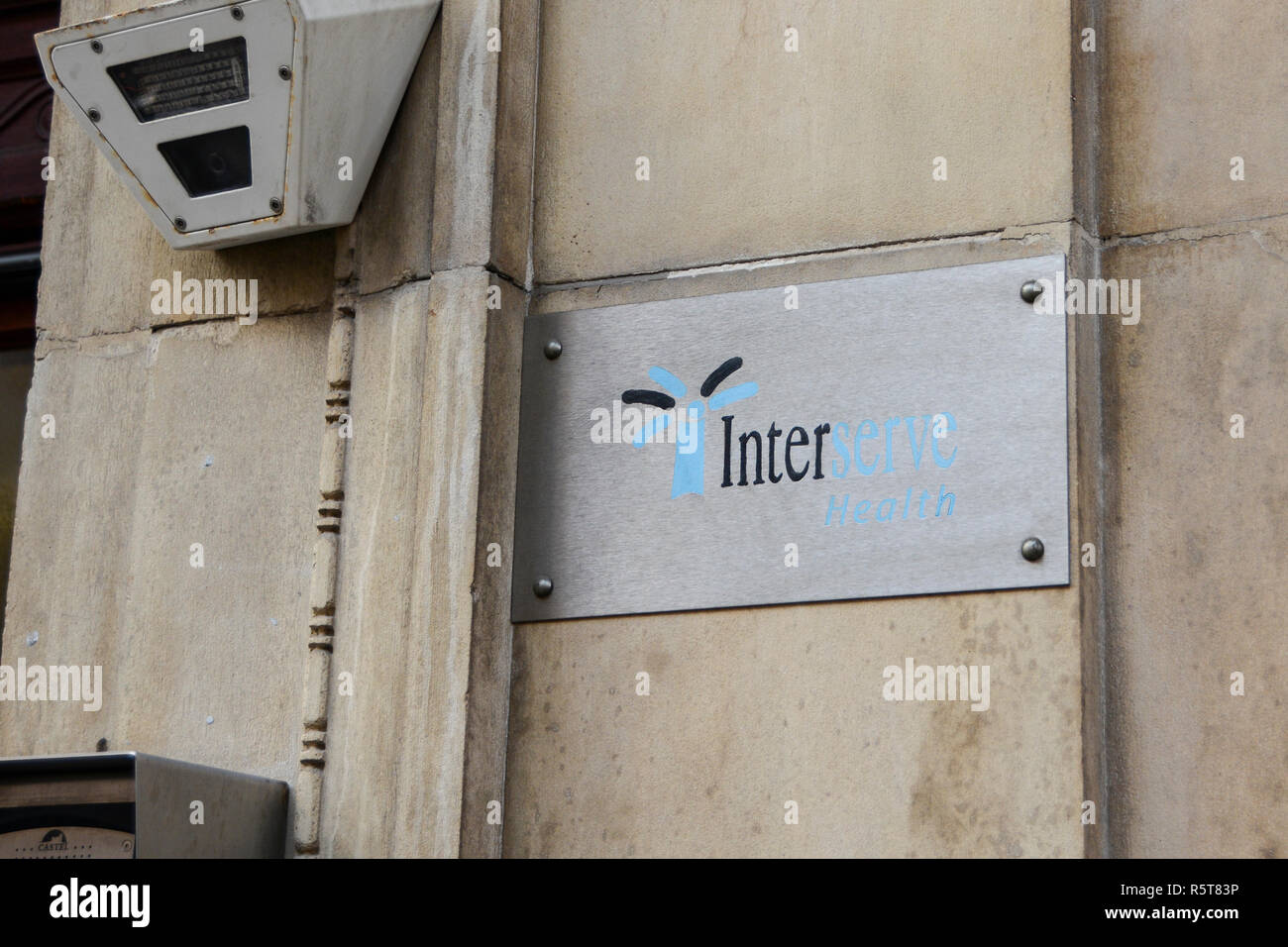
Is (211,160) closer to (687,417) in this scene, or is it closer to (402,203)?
(402,203)

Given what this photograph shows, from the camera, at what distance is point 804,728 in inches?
117

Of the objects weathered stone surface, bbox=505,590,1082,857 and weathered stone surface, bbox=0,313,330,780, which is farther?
weathered stone surface, bbox=0,313,330,780

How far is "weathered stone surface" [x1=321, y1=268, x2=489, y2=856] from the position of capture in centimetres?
310

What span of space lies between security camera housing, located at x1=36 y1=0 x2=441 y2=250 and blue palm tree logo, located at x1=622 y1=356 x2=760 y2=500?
74cm

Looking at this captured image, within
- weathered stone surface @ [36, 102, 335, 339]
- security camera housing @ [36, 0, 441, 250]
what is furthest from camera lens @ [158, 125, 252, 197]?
weathered stone surface @ [36, 102, 335, 339]

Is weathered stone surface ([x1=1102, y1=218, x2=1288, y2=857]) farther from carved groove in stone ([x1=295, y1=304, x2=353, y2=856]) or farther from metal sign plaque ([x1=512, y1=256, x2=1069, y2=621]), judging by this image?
carved groove in stone ([x1=295, y1=304, x2=353, y2=856])

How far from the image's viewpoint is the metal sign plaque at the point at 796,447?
9.66 ft

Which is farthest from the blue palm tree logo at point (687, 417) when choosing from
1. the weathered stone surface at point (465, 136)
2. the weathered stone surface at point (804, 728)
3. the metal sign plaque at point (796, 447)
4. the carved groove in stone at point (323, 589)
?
the carved groove in stone at point (323, 589)

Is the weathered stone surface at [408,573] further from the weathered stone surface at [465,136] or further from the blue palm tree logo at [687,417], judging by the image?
the blue palm tree logo at [687,417]

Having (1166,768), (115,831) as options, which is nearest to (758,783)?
(1166,768)

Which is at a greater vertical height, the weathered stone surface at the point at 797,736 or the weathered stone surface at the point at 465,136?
the weathered stone surface at the point at 465,136

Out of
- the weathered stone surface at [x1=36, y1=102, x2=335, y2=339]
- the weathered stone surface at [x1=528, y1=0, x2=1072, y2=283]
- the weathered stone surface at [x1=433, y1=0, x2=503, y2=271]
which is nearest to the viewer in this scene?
the weathered stone surface at [x1=528, y1=0, x2=1072, y2=283]

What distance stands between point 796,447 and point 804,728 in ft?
1.60

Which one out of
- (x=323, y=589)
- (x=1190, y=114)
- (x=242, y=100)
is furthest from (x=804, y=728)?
(x=242, y=100)
